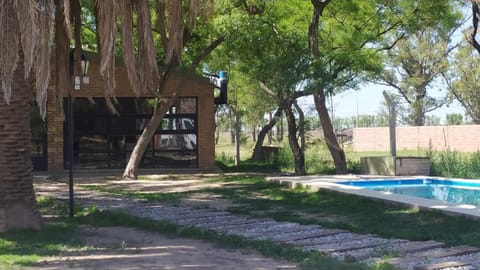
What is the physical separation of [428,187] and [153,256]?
12.1 meters

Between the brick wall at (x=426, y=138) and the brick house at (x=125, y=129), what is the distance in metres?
18.5

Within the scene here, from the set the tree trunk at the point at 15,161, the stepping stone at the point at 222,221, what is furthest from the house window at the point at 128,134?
the tree trunk at the point at 15,161

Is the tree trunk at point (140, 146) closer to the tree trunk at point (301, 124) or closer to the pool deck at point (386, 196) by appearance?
the tree trunk at point (301, 124)

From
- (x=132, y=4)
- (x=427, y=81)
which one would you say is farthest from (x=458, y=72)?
(x=132, y=4)

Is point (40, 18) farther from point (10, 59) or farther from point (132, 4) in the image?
point (132, 4)

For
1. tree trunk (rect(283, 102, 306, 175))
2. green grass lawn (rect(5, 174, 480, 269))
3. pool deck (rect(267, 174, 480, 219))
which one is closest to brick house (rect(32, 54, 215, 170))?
tree trunk (rect(283, 102, 306, 175))

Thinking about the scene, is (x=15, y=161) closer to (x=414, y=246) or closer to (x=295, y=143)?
(x=414, y=246)

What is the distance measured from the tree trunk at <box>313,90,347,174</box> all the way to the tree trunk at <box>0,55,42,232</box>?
36.4 ft

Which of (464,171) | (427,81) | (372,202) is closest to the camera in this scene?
(372,202)

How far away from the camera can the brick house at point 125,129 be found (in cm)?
2461

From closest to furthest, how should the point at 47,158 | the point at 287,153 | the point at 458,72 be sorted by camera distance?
1. the point at 47,158
2. the point at 287,153
3. the point at 458,72

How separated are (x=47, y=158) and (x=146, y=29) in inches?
624

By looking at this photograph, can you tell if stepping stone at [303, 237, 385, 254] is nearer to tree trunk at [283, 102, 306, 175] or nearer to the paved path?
the paved path

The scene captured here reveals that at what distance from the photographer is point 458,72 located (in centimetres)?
4656
